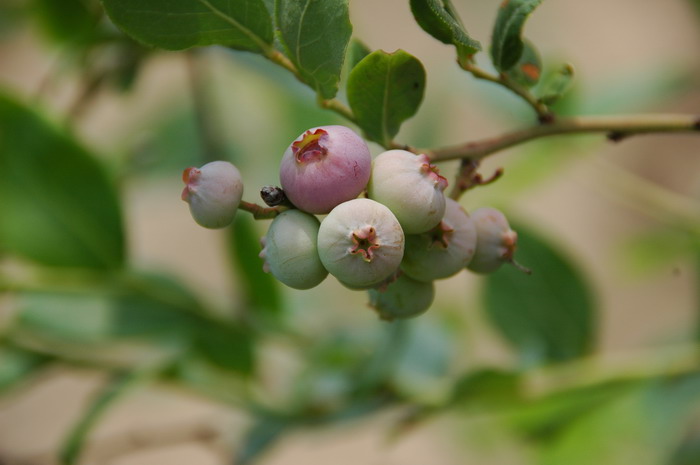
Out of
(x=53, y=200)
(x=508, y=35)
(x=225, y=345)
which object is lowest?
(x=508, y=35)

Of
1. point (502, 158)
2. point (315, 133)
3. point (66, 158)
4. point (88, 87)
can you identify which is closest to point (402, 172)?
point (315, 133)

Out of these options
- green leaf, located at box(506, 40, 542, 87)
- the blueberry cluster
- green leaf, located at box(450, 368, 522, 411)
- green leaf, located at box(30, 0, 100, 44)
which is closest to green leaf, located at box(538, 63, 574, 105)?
green leaf, located at box(506, 40, 542, 87)

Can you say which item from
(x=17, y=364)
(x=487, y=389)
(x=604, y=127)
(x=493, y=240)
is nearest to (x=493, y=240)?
(x=493, y=240)

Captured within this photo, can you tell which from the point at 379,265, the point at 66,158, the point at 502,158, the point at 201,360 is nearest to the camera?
the point at 379,265

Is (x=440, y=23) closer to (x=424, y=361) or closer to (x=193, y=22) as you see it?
(x=193, y=22)

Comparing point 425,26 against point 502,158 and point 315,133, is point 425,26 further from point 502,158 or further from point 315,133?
point 502,158

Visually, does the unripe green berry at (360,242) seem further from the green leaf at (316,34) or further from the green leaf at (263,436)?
the green leaf at (263,436)

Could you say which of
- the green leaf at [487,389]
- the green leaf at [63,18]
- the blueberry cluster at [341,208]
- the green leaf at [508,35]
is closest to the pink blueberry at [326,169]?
the blueberry cluster at [341,208]
